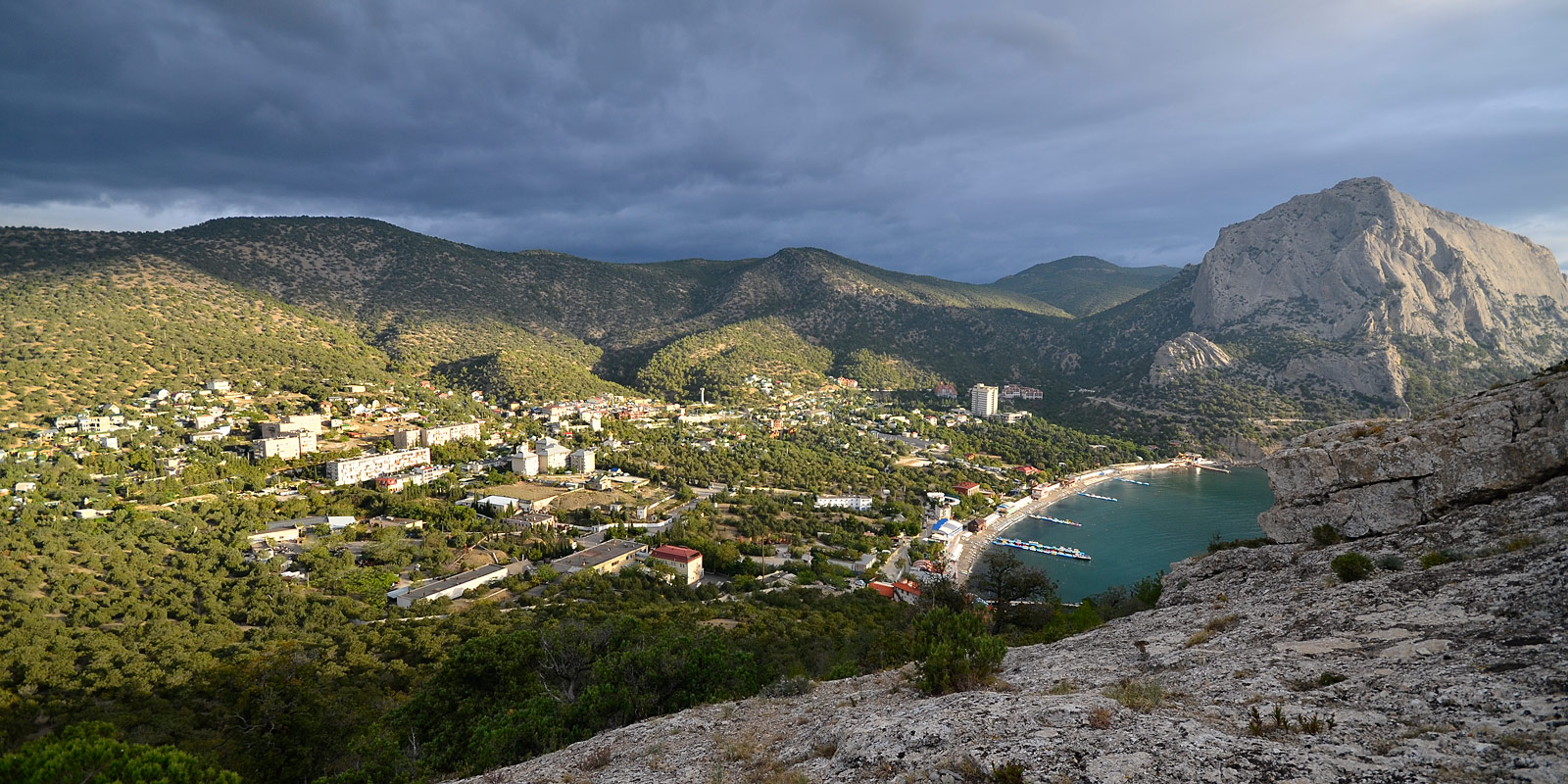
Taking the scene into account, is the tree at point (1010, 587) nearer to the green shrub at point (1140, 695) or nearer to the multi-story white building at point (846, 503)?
the green shrub at point (1140, 695)

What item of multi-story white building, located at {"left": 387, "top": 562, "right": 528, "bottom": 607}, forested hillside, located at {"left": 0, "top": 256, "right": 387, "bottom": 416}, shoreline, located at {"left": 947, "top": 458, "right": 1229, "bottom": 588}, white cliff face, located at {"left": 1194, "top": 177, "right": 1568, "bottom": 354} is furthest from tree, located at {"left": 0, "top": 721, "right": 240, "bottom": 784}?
white cliff face, located at {"left": 1194, "top": 177, "right": 1568, "bottom": 354}

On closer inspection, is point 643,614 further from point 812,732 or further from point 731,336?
point 731,336

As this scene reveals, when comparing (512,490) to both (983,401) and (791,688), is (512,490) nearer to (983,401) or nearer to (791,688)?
(791,688)

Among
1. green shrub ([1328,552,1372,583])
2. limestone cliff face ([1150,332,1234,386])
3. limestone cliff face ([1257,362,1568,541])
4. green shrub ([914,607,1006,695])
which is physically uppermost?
limestone cliff face ([1150,332,1234,386])

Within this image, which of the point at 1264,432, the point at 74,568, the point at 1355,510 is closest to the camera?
the point at 1355,510

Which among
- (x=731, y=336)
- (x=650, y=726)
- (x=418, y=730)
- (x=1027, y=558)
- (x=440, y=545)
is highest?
(x=731, y=336)

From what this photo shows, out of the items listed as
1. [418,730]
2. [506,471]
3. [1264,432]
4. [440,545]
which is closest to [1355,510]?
[418,730]

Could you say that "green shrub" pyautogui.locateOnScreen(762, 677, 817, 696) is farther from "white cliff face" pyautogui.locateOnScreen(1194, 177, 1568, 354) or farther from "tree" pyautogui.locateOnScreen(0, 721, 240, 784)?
"white cliff face" pyautogui.locateOnScreen(1194, 177, 1568, 354)

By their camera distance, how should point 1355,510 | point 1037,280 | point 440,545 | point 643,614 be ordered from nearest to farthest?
1. point 1355,510
2. point 643,614
3. point 440,545
4. point 1037,280
